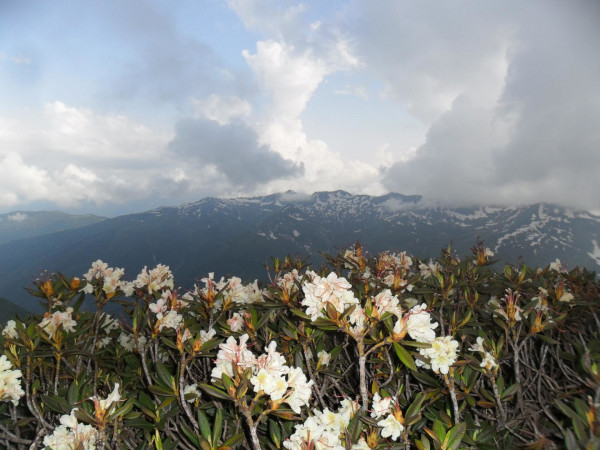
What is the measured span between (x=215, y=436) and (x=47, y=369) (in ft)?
7.84

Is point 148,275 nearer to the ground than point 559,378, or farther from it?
farther from it

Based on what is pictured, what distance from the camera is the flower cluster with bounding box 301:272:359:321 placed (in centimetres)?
205

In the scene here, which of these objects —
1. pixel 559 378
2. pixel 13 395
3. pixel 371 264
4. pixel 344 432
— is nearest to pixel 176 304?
pixel 13 395

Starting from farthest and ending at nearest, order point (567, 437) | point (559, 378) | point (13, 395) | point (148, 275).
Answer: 1. point (148, 275)
2. point (559, 378)
3. point (13, 395)
4. point (567, 437)

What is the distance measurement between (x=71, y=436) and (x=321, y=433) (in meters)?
1.61

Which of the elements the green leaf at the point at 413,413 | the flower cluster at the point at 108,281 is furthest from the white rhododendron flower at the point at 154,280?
the green leaf at the point at 413,413

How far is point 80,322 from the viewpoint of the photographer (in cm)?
333

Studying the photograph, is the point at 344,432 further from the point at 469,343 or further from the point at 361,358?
the point at 469,343

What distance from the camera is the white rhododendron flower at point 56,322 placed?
9.39ft

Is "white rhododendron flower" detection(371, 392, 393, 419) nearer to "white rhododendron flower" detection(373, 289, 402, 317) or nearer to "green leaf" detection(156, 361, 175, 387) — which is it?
"white rhododendron flower" detection(373, 289, 402, 317)

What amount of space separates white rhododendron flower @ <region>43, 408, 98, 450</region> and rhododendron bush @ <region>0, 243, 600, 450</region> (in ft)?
0.04

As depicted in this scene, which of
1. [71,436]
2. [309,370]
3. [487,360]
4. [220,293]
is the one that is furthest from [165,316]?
[487,360]

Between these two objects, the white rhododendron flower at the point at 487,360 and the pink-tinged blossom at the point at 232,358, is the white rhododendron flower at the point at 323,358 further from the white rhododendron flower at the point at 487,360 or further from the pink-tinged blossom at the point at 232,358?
the white rhododendron flower at the point at 487,360

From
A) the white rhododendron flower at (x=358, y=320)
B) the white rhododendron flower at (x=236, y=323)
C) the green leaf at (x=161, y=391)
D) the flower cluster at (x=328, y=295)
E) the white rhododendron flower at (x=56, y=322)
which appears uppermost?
the flower cluster at (x=328, y=295)
